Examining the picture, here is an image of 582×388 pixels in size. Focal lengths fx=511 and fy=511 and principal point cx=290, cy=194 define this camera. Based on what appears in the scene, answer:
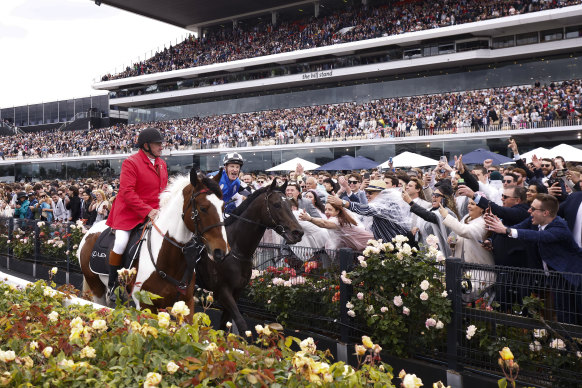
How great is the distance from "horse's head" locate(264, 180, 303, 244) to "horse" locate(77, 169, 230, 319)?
35.5 inches

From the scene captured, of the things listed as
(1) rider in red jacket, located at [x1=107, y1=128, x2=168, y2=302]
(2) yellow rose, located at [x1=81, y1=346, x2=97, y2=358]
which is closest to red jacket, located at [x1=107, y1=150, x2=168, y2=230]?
(1) rider in red jacket, located at [x1=107, y1=128, x2=168, y2=302]

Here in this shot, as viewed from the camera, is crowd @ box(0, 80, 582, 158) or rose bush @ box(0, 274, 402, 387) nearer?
rose bush @ box(0, 274, 402, 387)

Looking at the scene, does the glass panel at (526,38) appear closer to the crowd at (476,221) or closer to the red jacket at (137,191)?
the crowd at (476,221)

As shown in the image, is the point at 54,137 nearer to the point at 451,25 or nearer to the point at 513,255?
the point at 451,25

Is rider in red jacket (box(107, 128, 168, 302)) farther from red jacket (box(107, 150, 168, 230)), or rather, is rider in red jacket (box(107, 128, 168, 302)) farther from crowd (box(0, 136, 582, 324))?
crowd (box(0, 136, 582, 324))

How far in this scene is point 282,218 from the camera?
17.5ft

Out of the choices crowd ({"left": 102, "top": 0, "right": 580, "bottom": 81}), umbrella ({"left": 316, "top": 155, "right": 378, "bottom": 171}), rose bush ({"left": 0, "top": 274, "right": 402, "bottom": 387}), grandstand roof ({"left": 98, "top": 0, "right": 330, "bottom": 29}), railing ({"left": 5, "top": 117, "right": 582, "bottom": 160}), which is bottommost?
rose bush ({"left": 0, "top": 274, "right": 402, "bottom": 387})

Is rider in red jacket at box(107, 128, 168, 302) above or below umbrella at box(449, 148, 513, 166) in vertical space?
below

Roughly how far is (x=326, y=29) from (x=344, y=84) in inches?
261

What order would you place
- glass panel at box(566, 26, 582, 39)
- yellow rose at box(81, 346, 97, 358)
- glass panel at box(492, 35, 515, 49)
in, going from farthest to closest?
1. glass panel at box(492, 35, 515, 49)
2. glass panel at box(566, 26, 582, 39)
3. yellow rose at box(81, 346, 97, 358)

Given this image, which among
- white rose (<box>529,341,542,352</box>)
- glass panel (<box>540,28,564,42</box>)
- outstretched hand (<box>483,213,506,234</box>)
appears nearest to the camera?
white rose (<box>529,341,542,352</box>)

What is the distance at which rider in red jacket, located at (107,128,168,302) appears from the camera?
194 inches

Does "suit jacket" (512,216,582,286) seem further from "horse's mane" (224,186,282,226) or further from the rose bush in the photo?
the rose bush

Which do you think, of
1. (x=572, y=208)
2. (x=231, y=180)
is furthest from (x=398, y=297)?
(x=231, y=180)
